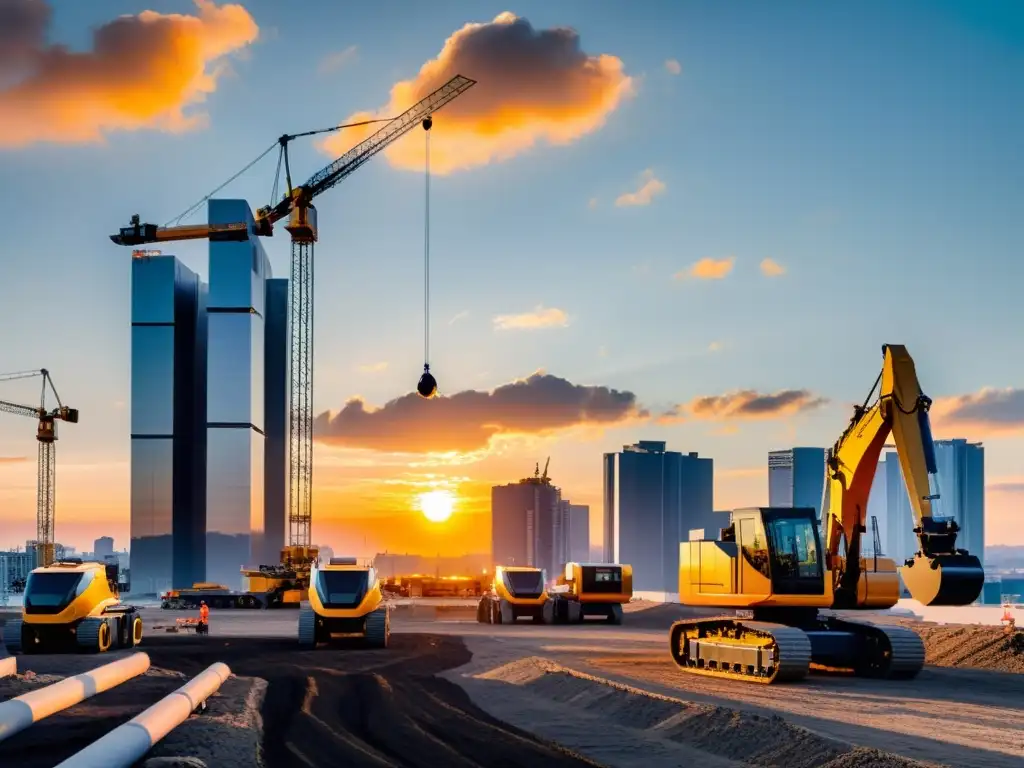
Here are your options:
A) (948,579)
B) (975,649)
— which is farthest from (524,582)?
→ (948,579)

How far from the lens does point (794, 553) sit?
102 ft

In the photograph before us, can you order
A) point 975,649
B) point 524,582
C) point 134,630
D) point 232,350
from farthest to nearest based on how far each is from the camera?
point 232,350
point 524,582
point 134,630
point 975,649

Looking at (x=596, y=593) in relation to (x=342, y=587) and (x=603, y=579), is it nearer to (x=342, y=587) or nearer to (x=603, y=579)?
(x=603, y=579)

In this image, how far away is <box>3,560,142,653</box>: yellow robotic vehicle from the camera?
37.3 metres

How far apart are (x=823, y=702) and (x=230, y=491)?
17937cm

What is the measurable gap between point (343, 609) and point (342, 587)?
71 cm

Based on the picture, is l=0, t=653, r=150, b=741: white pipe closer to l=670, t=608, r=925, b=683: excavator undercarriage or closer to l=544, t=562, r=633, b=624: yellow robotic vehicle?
l=670, t=608, r=925, b=683: excavator undercarriage

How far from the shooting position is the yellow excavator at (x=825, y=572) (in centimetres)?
2933

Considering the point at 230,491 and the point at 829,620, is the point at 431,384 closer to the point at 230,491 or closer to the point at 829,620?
the point at 829,620

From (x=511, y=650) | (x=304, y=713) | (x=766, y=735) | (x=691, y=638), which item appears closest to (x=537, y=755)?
(x=766, y=735)

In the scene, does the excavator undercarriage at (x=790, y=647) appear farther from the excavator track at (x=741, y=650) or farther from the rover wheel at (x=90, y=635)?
the rover wheel at (x=90, y=635)

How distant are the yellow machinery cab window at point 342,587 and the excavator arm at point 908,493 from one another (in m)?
15.3

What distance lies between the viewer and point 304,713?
23.7 metres

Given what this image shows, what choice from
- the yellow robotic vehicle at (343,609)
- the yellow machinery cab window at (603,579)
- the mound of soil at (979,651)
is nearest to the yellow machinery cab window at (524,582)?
the yellow machinery cab window at (603,579)
